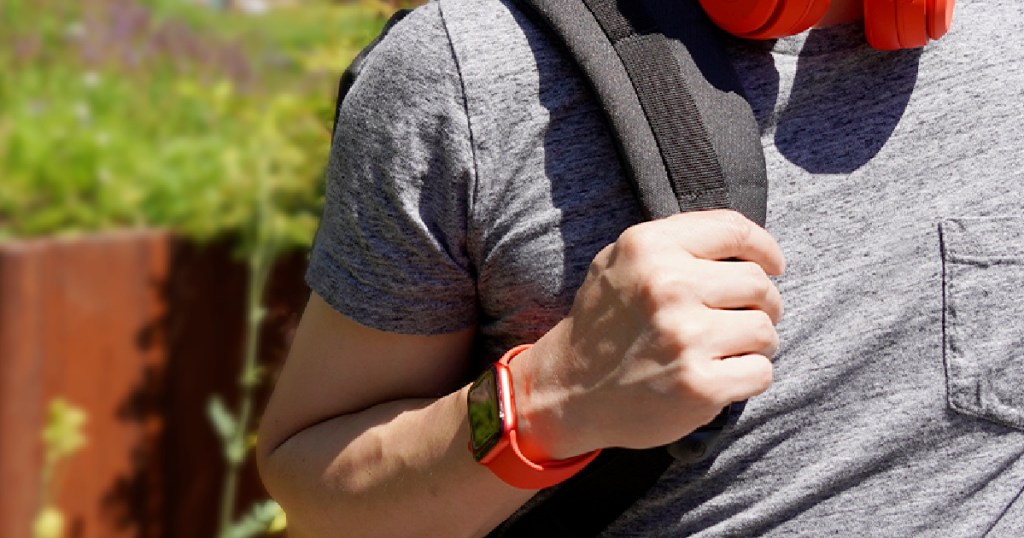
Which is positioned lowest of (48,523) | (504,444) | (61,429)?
(48,523)

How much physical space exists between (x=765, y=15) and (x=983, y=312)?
39 cm

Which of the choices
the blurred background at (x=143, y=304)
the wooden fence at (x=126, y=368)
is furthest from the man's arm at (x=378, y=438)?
the wooden fence at (x=126, y=368)

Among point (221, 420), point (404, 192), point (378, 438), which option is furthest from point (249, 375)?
point (404, 192)

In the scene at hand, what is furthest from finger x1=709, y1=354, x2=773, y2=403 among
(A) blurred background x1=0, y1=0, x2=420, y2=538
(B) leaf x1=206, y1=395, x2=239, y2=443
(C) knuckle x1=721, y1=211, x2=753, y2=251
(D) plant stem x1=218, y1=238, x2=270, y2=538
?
(B) leaf x1=206, y1=395, x2=239, y2=443

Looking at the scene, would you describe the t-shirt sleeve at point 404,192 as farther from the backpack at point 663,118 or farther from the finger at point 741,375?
the finger at point 741,375

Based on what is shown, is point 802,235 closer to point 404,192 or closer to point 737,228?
point 737,228

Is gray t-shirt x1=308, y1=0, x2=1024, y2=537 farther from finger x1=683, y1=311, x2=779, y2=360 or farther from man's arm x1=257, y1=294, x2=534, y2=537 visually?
finger x1=683, y1=311, x2=779, y2=360

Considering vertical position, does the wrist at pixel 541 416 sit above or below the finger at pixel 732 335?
below

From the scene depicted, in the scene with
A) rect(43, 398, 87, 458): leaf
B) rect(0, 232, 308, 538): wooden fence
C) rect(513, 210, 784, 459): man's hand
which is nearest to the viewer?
rect(513, 210, 784, 459): man's hand

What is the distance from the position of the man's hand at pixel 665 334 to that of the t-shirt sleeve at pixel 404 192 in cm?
16

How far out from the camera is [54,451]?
2807mm

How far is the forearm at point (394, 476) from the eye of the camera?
1.17m

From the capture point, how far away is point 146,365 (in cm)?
329

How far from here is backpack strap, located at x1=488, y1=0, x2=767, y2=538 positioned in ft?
3.50
